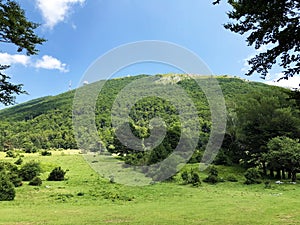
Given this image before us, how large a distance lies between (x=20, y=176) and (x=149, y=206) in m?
18.1

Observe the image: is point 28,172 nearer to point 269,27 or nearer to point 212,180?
point 212,180

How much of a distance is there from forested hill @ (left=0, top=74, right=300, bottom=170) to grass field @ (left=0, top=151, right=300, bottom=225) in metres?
5.90

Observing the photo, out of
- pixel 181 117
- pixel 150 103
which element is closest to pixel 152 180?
pixel 181 117

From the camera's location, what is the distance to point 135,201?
20062 mm

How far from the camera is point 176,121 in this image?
216 ft

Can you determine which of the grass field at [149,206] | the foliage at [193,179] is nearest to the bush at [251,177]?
the grass field at [149,206]

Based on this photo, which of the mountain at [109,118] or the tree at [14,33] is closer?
the tree at [14,33]

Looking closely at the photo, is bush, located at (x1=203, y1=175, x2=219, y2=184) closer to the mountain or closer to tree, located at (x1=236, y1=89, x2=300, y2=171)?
tree, located at (x1=236, y1=89, x2=300, y2=171)

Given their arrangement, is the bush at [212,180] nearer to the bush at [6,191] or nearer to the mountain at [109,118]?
the mountain at [109,118]

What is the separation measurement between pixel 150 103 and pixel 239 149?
130ft

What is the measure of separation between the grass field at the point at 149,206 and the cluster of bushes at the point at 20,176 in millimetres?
→ 934

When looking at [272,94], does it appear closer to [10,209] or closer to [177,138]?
[177,138]

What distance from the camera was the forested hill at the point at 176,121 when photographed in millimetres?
36375

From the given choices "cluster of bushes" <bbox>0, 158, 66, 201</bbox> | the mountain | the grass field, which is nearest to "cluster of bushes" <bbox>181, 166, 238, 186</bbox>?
the grass field
